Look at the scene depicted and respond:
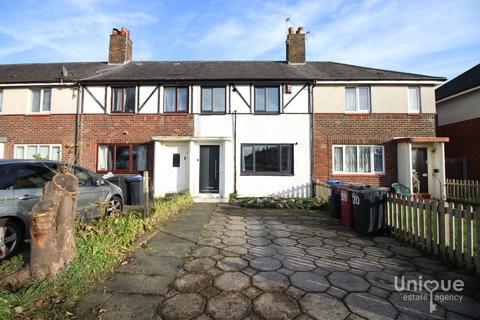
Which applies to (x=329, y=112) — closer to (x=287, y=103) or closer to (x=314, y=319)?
(x=287, y=103)

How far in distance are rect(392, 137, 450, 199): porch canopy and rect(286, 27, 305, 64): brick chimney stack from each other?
6.89 m

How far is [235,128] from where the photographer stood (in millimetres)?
11727

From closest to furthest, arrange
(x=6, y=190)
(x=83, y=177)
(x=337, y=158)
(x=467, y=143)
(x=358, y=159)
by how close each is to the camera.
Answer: (x=6, y=190) → (x=83, y=177) → (x=358, y=159) → (x=337, y=158) → (x=467, y=143)

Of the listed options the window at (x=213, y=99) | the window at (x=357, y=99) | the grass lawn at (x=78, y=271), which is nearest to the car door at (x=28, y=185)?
the grass lawn at (x=78, y=271)

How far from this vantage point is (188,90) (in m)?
12.0

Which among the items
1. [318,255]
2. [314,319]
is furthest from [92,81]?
[314,319]

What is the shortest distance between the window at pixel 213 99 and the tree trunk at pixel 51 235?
8983 mm

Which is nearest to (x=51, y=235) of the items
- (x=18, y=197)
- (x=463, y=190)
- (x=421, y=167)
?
(x=18, y=197)

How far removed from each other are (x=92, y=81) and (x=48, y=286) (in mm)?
11522

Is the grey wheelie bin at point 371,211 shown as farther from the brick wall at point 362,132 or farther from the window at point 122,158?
the window at point 122,158

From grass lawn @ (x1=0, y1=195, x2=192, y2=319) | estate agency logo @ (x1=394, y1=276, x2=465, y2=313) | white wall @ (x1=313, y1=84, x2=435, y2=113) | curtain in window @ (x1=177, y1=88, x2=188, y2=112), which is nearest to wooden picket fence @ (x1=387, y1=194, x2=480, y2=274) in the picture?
estate agency logo @ (x1=394, y1=276, x2=465, y2=313)

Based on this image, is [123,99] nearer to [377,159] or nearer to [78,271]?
[78,271]

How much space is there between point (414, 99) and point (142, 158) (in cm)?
1328

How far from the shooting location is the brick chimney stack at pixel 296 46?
1418 cm
